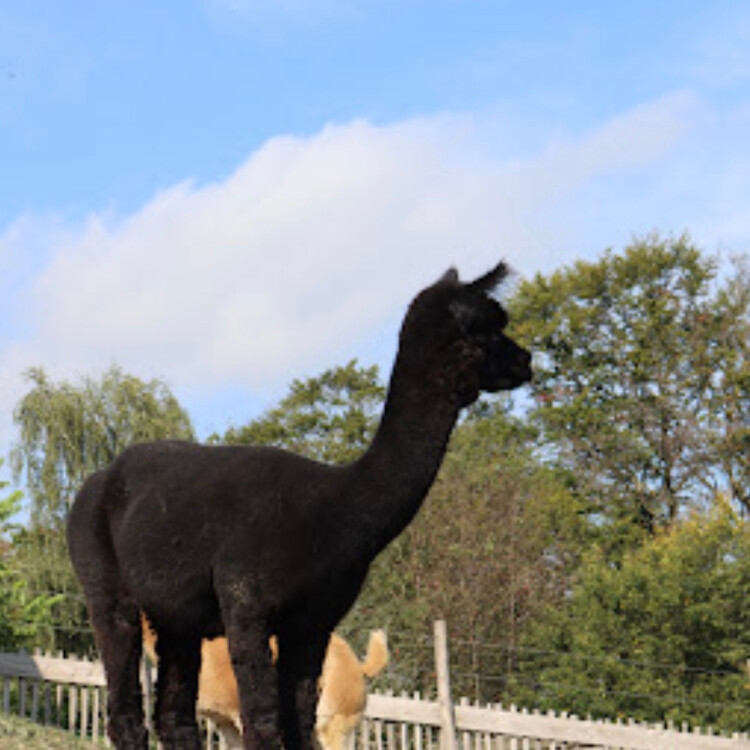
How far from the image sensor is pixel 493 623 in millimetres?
25656

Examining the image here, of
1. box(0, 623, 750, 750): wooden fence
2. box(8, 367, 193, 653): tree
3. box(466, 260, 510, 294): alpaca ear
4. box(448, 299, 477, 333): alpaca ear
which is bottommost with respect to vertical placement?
box(0, 623, 750, 750): wooden fence

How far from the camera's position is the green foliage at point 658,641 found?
21.4m

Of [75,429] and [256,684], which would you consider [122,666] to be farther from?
[75,429]

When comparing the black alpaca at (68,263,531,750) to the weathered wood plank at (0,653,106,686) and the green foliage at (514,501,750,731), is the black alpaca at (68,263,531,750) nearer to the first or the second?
the weathered wood plank at (0,653,106,686)

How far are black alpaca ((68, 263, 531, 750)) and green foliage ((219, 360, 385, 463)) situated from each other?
30.2 m

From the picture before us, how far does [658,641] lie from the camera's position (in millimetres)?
22516

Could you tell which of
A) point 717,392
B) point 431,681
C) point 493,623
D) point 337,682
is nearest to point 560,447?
point 717,392

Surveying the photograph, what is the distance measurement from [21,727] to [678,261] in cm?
3308

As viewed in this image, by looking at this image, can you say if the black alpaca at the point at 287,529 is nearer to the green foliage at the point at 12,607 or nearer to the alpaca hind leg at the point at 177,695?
A: the alpaca hind leg at the point at 177,695

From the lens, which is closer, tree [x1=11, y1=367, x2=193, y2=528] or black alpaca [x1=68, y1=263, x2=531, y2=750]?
black alpaca [x1=68, y1=263, x2=531, y2=750]

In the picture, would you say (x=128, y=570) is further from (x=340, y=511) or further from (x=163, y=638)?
(x=340, y=511)

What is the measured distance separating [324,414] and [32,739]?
30.4 m

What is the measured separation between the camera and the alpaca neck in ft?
16.9

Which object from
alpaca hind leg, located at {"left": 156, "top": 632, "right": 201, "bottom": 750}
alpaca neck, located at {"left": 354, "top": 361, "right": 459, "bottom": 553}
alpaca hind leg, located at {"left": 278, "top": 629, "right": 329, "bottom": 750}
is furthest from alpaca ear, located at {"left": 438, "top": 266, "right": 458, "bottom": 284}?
alpaca hind leg, located at {"left": 156, "top": 632, "right": 201, "bottom": 750}
